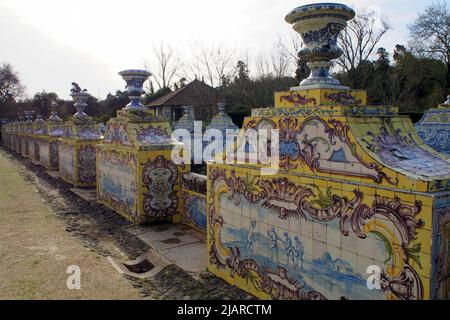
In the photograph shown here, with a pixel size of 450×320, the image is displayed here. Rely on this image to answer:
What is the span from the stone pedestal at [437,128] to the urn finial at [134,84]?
Result: 6976 millimetres

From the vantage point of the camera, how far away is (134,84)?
26.1ft

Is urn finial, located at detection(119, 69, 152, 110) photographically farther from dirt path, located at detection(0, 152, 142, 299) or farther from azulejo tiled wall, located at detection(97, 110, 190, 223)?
dirt path, located at detection(0, 152, 142, 299)

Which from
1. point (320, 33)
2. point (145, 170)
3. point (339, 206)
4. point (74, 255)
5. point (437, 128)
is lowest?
point (74, 255)

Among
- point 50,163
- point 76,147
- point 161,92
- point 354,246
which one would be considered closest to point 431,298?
point 354,246

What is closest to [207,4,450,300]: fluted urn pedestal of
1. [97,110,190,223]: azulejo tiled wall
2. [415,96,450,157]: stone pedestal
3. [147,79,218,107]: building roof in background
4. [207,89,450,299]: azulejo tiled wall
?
[207,89,450,299]: azulejo tiled wall

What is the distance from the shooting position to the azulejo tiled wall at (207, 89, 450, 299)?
2641 mm

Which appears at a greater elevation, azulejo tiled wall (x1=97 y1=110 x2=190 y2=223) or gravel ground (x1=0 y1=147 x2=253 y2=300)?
azulejo tiled wall (x1=97 y1=110 x2=190 y2=223)

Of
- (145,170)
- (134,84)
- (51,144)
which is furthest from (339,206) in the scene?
(51,144)

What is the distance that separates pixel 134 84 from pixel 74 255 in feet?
12.1

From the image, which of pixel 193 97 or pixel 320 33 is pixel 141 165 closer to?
pixel 320 33

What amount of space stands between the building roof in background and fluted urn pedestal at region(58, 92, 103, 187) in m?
16.2

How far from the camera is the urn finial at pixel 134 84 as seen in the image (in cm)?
782

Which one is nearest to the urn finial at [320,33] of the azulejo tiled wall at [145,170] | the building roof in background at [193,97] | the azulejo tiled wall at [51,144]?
the azulejo tiled wall at [145,170]
